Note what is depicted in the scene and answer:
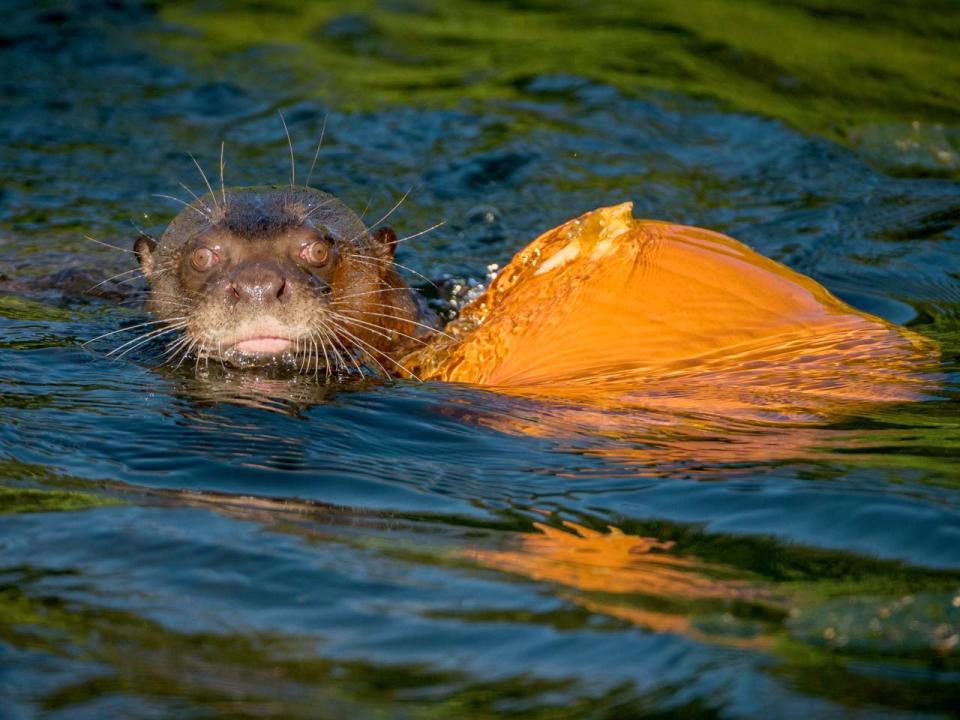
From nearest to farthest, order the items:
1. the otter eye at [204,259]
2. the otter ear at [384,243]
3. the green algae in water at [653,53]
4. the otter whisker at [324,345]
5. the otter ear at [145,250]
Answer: the otter whisker at [324,345], the otter eye at [204,259], the otter ear at [145,250], the otter ear at [384,243], the green algae in water at [653,53]

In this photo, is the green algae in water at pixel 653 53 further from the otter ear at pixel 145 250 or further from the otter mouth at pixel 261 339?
the otter mouth at pixel 261 339

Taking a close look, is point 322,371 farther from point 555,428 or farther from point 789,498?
point 789,498

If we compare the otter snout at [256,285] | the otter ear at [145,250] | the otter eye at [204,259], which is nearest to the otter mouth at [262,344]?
the otter snout at [256,285]

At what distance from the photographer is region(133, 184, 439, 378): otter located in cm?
440

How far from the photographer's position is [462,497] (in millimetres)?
3516

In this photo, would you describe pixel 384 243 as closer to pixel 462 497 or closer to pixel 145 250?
pixel 145 250

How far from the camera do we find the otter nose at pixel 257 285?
4.33 metres

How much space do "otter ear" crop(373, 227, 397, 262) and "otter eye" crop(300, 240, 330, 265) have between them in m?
0.59

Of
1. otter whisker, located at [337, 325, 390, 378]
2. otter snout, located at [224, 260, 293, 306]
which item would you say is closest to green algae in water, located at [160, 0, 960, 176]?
otter whisker, located at [337, 325, 390, 378]

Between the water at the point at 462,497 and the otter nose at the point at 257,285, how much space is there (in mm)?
333

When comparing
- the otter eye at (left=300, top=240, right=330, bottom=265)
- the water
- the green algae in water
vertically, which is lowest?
the water

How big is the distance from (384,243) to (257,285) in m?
1.24

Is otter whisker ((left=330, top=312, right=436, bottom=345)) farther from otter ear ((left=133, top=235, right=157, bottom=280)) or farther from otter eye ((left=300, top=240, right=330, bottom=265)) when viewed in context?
otter ear ((left=133, top=235, right=157, bottom=280))

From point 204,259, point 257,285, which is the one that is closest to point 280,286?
point 257,285
